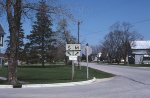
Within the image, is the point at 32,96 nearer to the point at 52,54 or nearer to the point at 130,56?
the point at 52,54

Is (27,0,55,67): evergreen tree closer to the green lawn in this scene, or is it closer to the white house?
the green lawn

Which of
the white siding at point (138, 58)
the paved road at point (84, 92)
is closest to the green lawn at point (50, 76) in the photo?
the paved road at point (84, 92)

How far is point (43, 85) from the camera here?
24.6 meters

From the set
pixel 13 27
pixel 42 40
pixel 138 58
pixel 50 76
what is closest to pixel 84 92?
pixel 13 27

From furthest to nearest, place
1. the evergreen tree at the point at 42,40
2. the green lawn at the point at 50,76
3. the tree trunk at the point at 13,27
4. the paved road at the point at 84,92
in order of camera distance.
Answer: the evergreen tree at the point at 42,40
the green lawn at the point at 50,76
the tree trunk at the point at 13,27
the paved road at the point at 84,92

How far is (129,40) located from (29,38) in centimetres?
5593

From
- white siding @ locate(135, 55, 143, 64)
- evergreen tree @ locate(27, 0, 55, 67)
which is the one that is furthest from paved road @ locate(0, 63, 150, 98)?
white siding @ locate(135, 55, 143, 64)

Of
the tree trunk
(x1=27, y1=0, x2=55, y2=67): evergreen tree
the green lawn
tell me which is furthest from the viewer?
(x1=27, y1=0, x2=55, y2=67): evergreen tree

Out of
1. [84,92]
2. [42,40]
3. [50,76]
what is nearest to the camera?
[84,92]

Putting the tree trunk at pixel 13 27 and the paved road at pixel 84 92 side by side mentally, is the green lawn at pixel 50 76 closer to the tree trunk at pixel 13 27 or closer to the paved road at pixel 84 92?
the tree trunk at pixel 13 27

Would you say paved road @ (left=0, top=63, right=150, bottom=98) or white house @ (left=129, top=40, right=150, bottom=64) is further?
white house @ (left=129, top=40, right=150, bottom=64)

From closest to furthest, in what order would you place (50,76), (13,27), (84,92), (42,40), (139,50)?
(84,92)
(13,27)
(50,76)
(42,40)
(139,50)

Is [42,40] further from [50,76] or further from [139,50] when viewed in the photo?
[139,50]

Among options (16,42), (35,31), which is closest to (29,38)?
(35,31)
